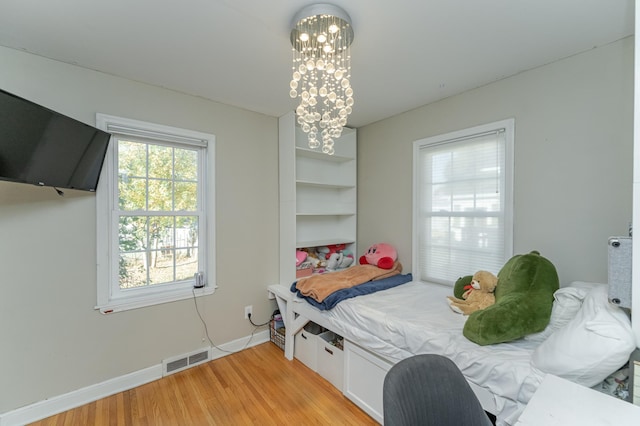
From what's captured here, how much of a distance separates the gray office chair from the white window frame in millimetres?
2053

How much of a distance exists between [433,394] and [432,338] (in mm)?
623

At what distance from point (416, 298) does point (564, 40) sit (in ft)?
6.56

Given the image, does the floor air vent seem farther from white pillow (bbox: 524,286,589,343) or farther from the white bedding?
white pillow (bbox: 524,286,589,343)

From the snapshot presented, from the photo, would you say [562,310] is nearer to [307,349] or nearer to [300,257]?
[307,349]

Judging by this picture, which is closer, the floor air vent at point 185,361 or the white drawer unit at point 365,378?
the white drawer unit at point 365,378

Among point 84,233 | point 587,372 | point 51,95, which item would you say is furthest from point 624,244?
point 51,95

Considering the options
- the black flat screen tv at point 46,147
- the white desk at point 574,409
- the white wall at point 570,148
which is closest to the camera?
the white desk at point 574,409

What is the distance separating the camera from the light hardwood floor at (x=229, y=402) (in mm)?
1825

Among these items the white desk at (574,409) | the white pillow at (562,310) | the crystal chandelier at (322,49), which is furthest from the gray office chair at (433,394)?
the crystal chandelier at (322,49)

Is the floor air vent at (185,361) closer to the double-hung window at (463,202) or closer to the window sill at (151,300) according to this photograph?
the window sill at (151,300)

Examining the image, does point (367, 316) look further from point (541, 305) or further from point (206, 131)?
point (206, 131)

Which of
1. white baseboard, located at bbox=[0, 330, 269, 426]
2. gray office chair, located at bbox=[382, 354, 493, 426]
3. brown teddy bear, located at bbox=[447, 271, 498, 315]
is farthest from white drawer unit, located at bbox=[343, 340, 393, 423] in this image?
white baseboard, located at bbox=[0, 330, 269, 426]

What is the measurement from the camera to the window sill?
2.10m

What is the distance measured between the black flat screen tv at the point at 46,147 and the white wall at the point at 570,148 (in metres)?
2.73
